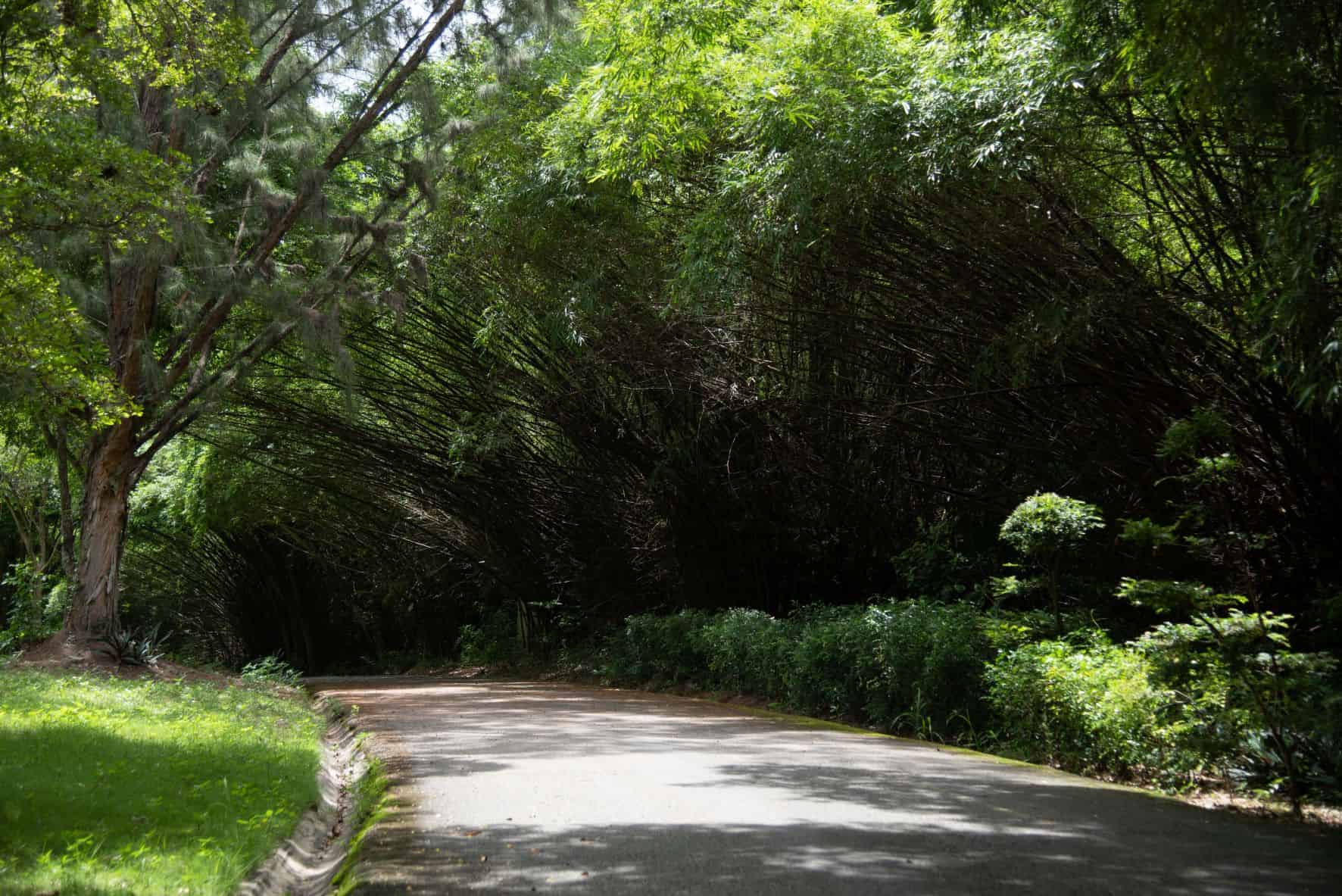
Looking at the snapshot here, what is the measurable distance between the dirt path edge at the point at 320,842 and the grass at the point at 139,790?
0.08m

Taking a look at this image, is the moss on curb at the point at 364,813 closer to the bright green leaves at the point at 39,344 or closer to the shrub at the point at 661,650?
the bright green leaves at the point at 39,344

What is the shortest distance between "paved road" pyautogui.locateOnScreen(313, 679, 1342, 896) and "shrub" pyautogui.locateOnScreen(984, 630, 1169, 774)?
0.37m

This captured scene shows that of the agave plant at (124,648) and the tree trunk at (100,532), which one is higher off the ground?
the tree trunk at (100,532)

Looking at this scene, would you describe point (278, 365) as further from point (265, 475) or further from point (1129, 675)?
point (1129, 675)

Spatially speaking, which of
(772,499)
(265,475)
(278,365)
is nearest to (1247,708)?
(772,499)

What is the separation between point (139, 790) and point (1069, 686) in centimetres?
507

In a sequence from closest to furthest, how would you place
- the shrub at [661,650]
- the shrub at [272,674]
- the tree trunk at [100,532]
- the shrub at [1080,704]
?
1. the shrub at [1080,704]
2. the tree trunk at [100,532]
3. the shrub at [661,650]
4. the shrub at [272,674]

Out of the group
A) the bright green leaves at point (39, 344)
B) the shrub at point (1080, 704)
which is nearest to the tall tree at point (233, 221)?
the bright green leaves at point (39, 344)

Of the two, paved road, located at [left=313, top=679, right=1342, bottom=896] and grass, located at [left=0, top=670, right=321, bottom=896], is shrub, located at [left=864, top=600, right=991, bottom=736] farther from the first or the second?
grass, located at [left=0, top=670, right=321, bottom=896]

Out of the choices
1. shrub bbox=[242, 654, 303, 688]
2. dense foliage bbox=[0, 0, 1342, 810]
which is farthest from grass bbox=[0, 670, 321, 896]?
shrub bbox=[242, 654, 303, 688]

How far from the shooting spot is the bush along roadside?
17.9ft

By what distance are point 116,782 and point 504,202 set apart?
6946 mm

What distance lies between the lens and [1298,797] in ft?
17.8

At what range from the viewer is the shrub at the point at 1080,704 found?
634cm
